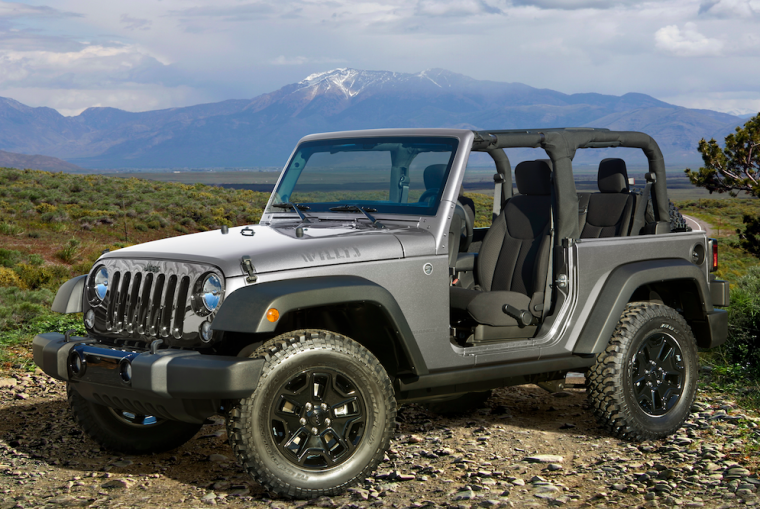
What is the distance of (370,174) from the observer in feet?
18.7

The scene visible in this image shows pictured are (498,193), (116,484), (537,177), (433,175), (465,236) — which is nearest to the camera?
(116,484)

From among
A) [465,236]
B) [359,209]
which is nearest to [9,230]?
[465,236]

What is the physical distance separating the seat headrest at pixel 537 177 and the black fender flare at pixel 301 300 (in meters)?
2.00

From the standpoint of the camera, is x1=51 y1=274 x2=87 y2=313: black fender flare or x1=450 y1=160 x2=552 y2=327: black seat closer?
x1=51 y1=274 x2=87 y2=313: black fender flare

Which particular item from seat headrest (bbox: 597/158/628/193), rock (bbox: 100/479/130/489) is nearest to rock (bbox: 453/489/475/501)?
rock (bbox: 100/479/130/489)

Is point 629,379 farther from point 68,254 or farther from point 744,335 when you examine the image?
point 68,254

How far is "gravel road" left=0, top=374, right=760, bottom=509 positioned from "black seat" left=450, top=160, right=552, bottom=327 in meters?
0.94

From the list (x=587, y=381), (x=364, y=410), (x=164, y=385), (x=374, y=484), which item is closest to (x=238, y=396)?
(x=164, y=385)

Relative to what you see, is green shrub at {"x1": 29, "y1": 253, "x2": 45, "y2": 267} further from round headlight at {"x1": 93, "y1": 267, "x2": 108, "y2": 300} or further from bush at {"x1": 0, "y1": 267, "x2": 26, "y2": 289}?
round headlight at {"x1": 93, "y1": 267, "x2": 108, "y2": 300}

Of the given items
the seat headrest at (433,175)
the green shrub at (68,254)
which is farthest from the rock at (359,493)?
the green shrub at (68,254)

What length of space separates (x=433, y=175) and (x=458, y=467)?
185 cm

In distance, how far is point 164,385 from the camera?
397cm

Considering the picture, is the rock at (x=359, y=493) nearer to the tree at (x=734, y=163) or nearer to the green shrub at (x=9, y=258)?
the green shrub at (x=9, y=258)

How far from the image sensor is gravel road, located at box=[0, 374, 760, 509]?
4.42 metres
